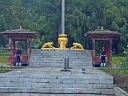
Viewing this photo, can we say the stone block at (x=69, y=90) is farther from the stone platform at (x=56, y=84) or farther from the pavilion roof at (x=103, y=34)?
the pavilion roof at (x=103, y=34)

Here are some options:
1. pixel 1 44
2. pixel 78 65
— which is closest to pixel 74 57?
pixel 78 65

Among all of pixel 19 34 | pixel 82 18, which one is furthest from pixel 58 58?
pixel 82 18

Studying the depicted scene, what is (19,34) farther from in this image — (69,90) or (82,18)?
(69,90)

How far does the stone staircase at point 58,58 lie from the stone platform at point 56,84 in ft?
30.0

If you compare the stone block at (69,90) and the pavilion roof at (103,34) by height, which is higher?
the pavilion roof at (103,34)

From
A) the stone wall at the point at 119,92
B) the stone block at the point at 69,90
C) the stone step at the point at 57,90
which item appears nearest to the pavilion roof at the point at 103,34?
the stone step at the point at 57,90

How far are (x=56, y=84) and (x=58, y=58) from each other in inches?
407

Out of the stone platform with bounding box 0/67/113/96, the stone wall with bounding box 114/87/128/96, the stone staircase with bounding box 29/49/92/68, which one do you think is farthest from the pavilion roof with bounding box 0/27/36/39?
the stone wall with bounding box 114/87/128/96

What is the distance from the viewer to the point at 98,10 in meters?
36.5

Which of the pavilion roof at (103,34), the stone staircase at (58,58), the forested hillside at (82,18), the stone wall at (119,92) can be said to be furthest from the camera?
the forested hillside at (82,18)

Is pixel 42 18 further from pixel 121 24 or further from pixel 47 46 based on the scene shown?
pixel 47 46

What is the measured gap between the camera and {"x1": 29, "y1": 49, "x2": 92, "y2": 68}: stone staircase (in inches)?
904

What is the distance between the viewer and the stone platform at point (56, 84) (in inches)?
484

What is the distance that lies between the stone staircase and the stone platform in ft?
30.0
